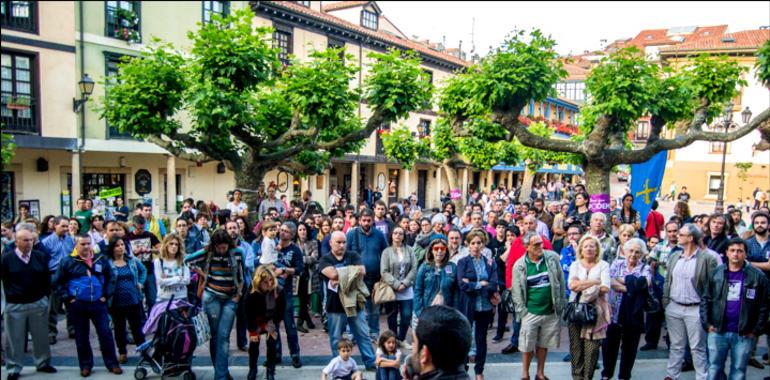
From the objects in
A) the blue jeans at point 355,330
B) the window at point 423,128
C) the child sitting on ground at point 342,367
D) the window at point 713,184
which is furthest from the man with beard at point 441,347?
the window at point 713,184

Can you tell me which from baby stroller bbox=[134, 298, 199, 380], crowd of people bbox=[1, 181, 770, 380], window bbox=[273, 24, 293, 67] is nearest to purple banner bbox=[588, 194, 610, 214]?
crowd of people bbox=[1, 181, 770, 380]

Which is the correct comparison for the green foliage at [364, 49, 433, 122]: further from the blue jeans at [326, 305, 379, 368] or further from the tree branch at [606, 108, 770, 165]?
the blue jeans at [326, 305, 379, 368]

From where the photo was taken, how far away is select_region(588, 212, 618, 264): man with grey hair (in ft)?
22.8

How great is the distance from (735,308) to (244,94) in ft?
30.3

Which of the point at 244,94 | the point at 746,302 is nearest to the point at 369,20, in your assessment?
the point at 244,94

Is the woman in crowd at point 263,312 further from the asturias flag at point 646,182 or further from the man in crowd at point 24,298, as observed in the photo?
the asturias flag at point 646,182

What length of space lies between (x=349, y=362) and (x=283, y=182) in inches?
798

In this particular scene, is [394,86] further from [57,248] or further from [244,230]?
[57,248]

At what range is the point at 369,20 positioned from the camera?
30.6 metres

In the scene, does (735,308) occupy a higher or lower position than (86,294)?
higher

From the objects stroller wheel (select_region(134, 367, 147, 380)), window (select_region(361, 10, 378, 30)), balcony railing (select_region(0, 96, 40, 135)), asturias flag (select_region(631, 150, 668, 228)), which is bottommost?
stroller wheel (select_region(134, 367, 147, 380))

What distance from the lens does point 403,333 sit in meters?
6.94

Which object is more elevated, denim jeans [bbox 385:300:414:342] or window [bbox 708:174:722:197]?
window [bbox 708:174:722:197]

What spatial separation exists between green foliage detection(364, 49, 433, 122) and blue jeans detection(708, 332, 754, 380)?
7.63 m
